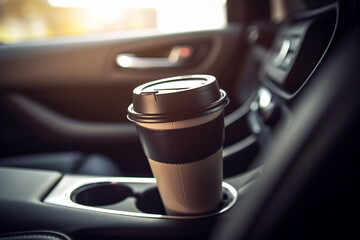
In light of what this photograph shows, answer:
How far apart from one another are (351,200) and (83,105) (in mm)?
1458

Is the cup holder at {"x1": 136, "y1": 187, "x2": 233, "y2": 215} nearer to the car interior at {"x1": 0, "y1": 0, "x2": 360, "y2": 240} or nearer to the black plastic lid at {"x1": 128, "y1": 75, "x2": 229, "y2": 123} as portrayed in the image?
the car interior at {"x1": 0, "y1": 0, "x2": 360, "y2": 240}

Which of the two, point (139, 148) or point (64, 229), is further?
point (139, 148)

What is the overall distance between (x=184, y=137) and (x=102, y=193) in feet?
1.33

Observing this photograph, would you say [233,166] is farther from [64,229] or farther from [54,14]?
[54,14]

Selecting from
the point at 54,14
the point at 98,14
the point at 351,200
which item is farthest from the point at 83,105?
the point at 351,200

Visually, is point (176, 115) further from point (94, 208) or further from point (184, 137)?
point (94, 208)

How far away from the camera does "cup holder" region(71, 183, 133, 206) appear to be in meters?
0.85

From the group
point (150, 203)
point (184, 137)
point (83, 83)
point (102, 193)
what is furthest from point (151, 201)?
point (83, 83)

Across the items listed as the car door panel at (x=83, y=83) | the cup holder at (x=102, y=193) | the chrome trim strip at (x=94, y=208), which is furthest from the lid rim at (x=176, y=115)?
the car door panel at (x=83, y=83)

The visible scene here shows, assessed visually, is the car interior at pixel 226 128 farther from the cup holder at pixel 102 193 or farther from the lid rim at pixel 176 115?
the lid rim at pixel 176 115

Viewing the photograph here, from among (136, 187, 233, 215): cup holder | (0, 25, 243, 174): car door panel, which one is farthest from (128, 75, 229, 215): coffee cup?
(0, 25, 243, 174): car door panel

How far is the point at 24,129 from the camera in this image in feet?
5.34

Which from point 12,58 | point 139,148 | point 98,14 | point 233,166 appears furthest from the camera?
point 98,14

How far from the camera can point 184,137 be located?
1.86 feet
